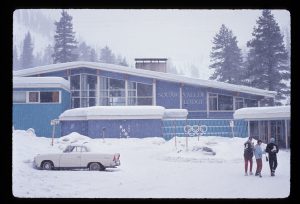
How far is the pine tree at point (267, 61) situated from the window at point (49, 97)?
10.6 metres

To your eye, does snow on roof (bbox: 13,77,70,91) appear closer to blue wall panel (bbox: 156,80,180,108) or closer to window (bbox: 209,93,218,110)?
blue wall panel (bbox: 156,80,180,108)

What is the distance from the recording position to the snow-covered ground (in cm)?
1104

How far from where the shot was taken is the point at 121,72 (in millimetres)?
23344

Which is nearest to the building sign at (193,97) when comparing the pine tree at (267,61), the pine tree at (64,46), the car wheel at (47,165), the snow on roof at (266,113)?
the pine tree at (267,61)

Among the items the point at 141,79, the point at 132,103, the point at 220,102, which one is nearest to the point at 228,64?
the point at 220,102

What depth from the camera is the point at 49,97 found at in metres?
19.8

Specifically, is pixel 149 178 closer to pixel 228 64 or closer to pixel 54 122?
pixel 54 122

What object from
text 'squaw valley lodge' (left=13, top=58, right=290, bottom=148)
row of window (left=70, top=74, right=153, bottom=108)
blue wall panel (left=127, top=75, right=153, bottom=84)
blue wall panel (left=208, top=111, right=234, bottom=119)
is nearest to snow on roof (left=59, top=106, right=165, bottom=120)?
text 'squaw valley lodge' (left=13, top=58, right=290, bottom=148)

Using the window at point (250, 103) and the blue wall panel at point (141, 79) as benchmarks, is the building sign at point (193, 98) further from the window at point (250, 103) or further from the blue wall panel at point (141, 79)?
the window at point (250, 103)

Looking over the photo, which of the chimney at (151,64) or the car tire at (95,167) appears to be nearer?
the car tire at (95,167)

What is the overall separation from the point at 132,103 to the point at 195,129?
599cm

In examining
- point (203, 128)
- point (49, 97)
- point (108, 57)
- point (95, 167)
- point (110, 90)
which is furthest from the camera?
point (108, 57)

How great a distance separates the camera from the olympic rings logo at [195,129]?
17.9 m

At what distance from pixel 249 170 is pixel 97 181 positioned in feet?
18.3
